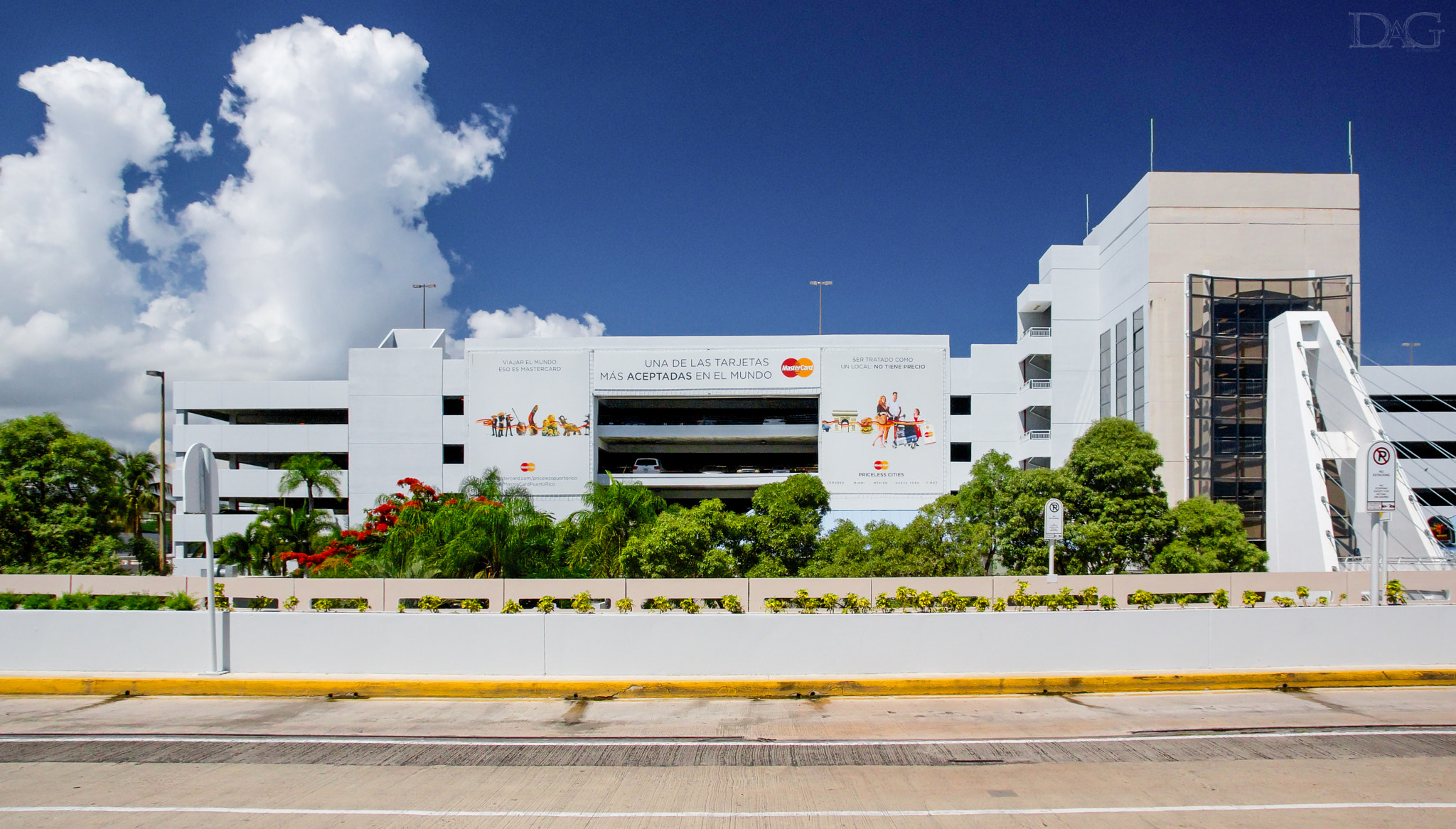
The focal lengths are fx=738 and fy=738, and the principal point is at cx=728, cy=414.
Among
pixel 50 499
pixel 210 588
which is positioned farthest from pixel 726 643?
pixel 50 499

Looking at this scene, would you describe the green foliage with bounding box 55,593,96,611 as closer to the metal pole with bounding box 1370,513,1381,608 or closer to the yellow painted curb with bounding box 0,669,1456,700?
the yellow painted curb with bounding box 0,669,1456,700

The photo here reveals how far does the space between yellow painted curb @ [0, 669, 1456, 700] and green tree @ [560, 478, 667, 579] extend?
12352mm

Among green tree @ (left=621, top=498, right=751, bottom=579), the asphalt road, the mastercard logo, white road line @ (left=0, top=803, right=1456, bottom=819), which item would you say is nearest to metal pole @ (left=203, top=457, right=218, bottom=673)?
the asphalt road

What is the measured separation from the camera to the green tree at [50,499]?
71.6 ft

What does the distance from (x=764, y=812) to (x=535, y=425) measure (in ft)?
126

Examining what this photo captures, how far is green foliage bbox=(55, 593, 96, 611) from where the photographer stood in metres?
11.5

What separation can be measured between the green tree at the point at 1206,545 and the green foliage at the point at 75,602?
78.2 ft

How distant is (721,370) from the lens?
4247 centimetres

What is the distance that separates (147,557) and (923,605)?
4283 centimetres

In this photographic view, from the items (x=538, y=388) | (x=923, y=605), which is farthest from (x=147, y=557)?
(x=923, y=605)

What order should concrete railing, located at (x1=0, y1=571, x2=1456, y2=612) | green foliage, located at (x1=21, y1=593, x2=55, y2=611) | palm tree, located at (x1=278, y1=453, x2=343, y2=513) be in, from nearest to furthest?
green foliage, located at (x1=21, y1=593, x2=55, y2=611)
concrete railing, located at (x1=0, y1=571, x2=1456, y2=612)
palm tree, located at (x1=278, y1=453, x2=343, y2=513)

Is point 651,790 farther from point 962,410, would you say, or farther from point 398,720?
point 962,410

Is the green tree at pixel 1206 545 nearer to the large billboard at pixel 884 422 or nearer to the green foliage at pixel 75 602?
the large billboard at pixel 884 422

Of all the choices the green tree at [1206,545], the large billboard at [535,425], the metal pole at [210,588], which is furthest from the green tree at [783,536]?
the large billboard at [535,425]
